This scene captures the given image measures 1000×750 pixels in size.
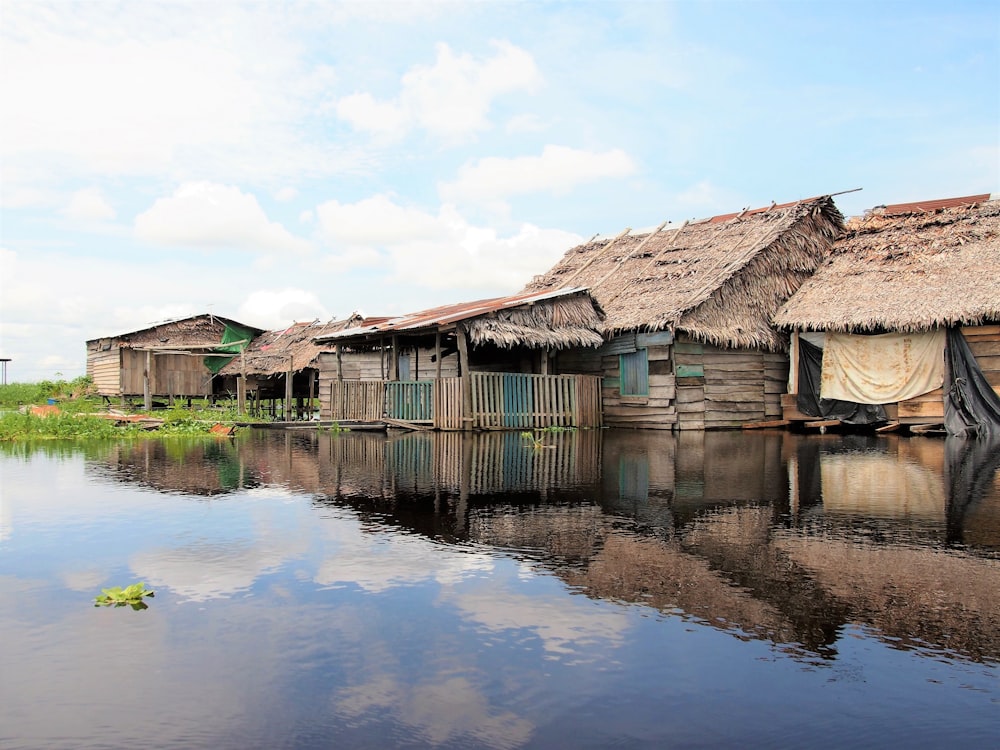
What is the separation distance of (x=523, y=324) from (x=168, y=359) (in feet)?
72.3

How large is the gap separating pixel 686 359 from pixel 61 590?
1714cm

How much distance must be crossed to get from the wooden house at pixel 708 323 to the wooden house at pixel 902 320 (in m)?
0.64

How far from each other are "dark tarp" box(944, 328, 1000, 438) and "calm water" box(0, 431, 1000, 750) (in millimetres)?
11012

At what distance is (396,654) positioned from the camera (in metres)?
3.65

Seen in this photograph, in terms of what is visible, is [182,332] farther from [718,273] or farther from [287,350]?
[718,273]

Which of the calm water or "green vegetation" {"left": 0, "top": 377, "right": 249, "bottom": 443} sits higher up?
"green vegetation" {"left": 0, "top": 377, "right": 249, "bottom": 443}

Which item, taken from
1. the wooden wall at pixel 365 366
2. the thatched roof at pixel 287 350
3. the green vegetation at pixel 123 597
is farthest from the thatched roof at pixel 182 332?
the green vegetation at pixel 123 597

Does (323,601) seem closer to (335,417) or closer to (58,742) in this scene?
(58,742)

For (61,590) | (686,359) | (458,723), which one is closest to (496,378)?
(686,359)

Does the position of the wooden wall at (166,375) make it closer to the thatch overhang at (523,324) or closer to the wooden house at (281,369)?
the wooden house at (281,369)

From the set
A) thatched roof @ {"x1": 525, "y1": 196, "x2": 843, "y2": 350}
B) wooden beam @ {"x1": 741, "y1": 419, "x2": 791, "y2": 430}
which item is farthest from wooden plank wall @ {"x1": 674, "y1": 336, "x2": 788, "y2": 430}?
thatched roof @ {"x1": 525, "y1": 196, "x2": 843, "y2": 350}

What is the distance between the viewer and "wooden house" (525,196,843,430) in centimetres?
2023

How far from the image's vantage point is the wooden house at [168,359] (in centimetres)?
3484

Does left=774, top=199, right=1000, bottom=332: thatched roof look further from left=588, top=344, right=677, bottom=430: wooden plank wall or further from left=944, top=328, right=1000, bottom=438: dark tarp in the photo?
left=588, top=344, right=677, bottom=430: wooden plank wall
